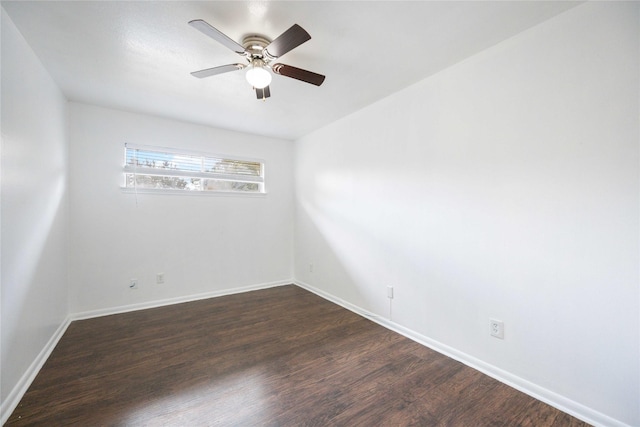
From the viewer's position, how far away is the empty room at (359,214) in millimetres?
1500

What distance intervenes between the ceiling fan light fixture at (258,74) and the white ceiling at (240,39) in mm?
205

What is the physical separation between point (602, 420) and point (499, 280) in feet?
2.75

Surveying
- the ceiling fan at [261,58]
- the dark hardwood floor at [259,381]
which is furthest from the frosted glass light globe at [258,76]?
the dark hardwood floor at [259,381]

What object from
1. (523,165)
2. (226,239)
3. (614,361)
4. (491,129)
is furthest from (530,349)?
(226,239)

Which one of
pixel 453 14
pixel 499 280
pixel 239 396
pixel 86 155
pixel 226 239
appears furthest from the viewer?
pixel 226 239

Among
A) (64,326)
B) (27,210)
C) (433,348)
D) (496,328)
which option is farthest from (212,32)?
(64,326)

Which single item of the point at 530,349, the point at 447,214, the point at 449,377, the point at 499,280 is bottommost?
the point at 449,377

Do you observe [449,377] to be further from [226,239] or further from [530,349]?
[226,239]

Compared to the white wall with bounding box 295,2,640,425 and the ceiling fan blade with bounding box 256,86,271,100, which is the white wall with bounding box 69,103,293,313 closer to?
the ceiling fan blade with bounding box 256,86,271,100

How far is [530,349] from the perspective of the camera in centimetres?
173

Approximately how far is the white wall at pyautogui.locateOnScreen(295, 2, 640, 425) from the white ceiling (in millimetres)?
308

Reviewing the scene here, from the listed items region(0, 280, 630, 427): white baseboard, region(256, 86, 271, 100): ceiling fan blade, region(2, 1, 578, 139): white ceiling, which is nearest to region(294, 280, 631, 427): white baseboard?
region(0, 280, 630, 427): white baseboard

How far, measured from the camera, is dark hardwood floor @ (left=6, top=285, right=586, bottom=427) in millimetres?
1529

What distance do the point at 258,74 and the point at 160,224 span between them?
2506 mm
